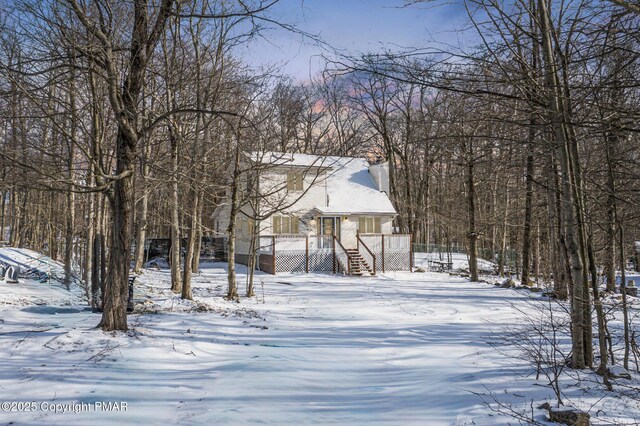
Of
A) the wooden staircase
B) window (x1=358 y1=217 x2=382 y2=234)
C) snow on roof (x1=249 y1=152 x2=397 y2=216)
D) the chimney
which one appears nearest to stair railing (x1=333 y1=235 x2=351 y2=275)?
the wooden staircase

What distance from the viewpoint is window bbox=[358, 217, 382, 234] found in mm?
26078

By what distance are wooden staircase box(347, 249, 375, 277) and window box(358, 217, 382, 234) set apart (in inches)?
99.5

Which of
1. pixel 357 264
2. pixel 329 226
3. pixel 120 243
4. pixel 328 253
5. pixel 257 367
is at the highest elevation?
pixel 329 226

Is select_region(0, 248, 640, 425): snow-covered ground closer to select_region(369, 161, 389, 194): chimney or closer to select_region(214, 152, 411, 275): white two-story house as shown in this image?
select_region(214, 152, 411, 275): white two-story house

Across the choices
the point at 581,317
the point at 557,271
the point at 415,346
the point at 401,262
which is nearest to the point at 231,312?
the point at 415,346

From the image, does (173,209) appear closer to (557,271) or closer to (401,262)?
(557,271)

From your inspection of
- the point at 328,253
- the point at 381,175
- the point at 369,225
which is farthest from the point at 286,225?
the point at 381,175

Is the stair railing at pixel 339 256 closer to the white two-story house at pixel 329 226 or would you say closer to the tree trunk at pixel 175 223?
the white two-story house at pixel 329 226

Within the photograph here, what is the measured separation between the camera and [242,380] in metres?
5.54

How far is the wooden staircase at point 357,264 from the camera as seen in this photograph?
A: 22.4 metres

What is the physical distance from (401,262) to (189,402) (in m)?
21.1

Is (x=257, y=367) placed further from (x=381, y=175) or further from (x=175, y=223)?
(x=381, y=175)

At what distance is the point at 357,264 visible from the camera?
74.6 feet

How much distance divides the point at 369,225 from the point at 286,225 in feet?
16.2
